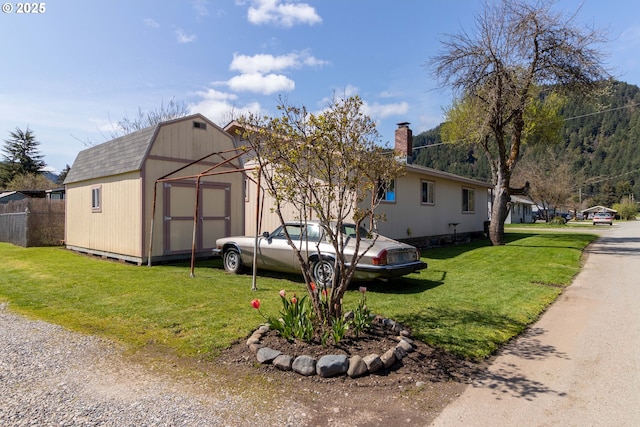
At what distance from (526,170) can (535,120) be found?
76.4 ft

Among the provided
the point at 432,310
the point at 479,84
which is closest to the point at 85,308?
the point at 432,310

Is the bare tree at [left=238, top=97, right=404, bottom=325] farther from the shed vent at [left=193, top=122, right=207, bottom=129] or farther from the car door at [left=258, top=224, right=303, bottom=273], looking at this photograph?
the shed vent at [left=193, top=122, right=207, bottom=129]

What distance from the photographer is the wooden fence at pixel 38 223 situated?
1559 cm

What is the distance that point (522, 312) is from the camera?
19.6 feet

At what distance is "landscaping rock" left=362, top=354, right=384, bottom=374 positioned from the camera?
380 centimetres

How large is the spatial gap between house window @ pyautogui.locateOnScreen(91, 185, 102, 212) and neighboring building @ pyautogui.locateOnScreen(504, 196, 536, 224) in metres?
39.8

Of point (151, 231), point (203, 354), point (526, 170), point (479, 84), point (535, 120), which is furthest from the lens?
point (526, 170)

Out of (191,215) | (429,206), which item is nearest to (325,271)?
(191,215)

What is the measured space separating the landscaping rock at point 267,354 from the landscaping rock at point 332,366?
48cm

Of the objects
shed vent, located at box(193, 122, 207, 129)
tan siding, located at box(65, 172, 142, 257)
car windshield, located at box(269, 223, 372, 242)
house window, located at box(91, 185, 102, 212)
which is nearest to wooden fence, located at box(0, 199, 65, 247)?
tan siding, located at box(65, 172, 142, 257)

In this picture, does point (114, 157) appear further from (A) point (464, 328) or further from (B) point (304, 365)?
(A) point (464, 328)

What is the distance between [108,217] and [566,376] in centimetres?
1167

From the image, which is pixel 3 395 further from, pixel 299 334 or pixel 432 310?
pixel 432 310

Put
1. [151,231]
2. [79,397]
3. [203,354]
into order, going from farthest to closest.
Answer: [151,231]
[203,354]
[79,397]
